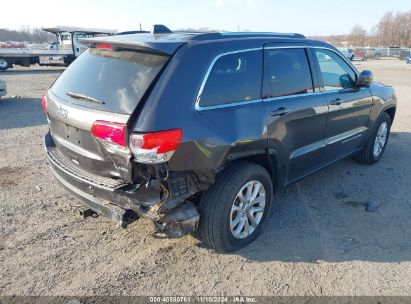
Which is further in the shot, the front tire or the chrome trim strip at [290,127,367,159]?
the chrome trim strip at [290,127,367,159]

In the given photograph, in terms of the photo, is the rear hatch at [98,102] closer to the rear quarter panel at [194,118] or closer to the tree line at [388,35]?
the rear quarter panel at [194,118]

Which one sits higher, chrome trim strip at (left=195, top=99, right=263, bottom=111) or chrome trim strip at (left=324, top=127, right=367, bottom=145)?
chrome trim strip at (left=195, top=99, right=263, bottom=111)

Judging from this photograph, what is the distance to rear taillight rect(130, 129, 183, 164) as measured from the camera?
246 cm

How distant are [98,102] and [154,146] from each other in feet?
2.16

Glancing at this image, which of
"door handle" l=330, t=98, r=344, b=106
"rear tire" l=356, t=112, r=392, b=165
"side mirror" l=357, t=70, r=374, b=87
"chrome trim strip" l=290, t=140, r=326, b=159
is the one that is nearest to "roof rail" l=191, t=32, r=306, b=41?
"door handle" l=330, t=98, r=344, b=106

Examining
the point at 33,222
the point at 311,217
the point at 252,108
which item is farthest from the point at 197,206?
the point at 33,222

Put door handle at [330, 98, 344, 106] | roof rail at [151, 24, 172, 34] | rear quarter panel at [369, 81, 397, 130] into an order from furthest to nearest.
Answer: rear quarter panel at [369, 81, 397, 130] < door handle at [330, 98, 344, 106] < roof rail at [151, 24, 172, 34]

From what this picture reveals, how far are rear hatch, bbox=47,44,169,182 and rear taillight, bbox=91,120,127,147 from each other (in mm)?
33

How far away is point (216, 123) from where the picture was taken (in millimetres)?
2791

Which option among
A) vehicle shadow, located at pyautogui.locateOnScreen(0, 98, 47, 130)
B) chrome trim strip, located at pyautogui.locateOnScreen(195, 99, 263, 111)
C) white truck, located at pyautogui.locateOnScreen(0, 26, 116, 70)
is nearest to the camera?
chrome trim strip, located at pyautogui.locateOnScreen(195, 99, 263, 111)

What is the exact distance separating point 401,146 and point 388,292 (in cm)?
444

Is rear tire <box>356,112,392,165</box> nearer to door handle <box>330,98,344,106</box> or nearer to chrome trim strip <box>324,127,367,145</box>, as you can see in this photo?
chrome trim strip <box>324,127,367,145</box>

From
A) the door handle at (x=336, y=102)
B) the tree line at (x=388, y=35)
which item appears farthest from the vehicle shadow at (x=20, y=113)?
the tree line at (x=388, y=35)

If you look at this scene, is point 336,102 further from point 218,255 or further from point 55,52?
point 55,52
